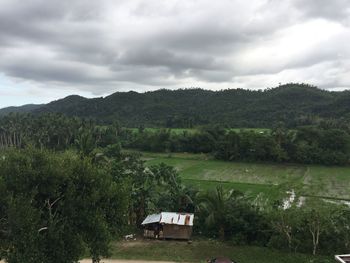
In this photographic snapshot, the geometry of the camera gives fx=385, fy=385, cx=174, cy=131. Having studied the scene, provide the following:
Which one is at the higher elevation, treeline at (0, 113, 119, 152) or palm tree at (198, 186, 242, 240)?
treeline at (0, 113, 119, 152)

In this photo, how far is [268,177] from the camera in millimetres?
47219

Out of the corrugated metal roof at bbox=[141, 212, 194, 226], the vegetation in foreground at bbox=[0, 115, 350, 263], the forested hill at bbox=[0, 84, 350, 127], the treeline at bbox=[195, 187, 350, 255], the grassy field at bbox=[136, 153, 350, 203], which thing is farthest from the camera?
the forested hill at bbox=[0, 84, 350, 127]

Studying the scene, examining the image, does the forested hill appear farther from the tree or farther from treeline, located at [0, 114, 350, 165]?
the tree

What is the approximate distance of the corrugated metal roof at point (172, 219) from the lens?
2258cm

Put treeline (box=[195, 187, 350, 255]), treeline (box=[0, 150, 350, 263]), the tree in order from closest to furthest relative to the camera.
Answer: the tree, treeline (box=[0, 150, 350, 263]), treeline (box=[195, 187, 350, 255])

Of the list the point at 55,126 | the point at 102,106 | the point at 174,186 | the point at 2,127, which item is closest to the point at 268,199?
the point at 174,186

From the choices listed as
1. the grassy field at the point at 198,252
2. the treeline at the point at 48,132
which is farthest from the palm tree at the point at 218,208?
the treeline at the point at 48,132

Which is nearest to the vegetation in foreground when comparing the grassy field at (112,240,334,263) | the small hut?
the grassy field at (112,240,334,263)

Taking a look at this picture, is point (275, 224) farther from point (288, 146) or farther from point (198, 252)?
point (288, 146)

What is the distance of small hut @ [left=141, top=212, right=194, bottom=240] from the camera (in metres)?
22.7

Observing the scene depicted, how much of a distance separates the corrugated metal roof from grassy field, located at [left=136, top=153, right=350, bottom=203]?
12581 mm

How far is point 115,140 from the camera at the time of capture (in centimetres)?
7825

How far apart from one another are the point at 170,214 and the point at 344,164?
41257 millimetres

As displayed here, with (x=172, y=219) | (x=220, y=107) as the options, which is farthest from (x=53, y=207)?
(x=220, y=107)
